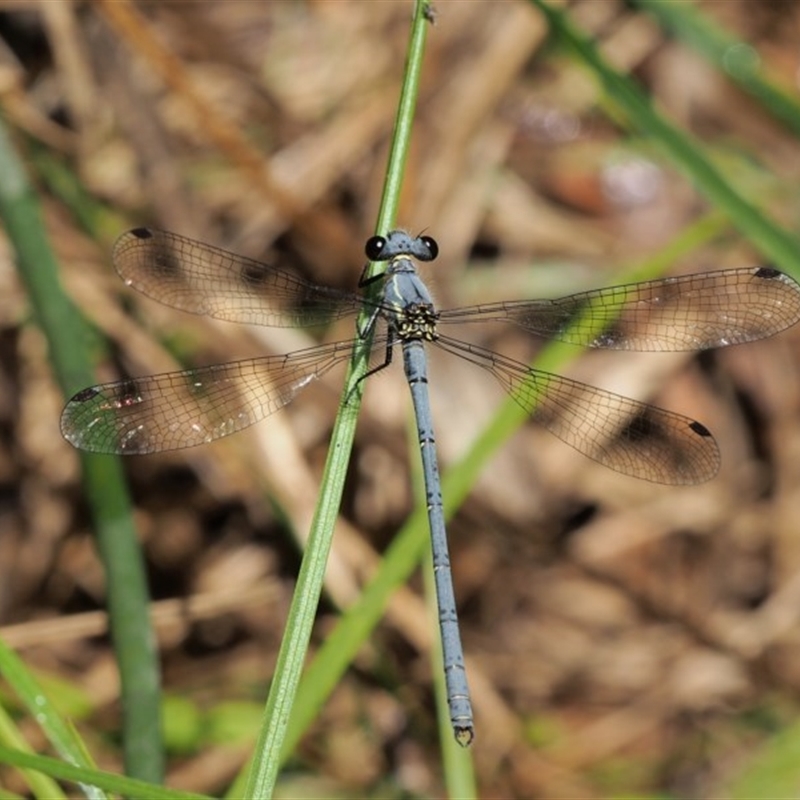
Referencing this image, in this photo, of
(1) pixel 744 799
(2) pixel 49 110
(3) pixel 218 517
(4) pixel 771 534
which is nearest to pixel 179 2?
(2) pixel 49 110

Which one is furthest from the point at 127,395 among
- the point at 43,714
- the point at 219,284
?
the point at 43,714

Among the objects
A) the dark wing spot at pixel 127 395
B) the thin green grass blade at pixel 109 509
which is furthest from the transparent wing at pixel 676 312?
the thin green grass blade at pixel 109 509

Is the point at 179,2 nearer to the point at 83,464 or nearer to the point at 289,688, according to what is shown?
the point at 83,464

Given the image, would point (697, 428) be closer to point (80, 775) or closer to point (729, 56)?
point (729, 56)

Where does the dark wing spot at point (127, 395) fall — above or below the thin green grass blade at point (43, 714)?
above

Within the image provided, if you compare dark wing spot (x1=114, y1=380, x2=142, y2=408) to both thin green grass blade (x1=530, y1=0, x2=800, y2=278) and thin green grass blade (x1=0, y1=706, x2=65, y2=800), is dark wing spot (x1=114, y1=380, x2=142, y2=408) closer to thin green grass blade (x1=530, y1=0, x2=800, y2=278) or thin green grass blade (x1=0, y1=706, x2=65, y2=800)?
thin green grass blade (x1=0, y1=706, x2=65, y2=800)

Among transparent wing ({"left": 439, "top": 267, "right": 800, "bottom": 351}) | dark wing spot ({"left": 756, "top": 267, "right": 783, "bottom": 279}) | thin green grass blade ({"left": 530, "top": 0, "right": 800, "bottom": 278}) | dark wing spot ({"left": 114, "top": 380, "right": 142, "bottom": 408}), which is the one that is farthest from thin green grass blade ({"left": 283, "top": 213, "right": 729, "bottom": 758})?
dark wing spot ({"left": 114, "top": 380, "right": 142, "bottom": 408})

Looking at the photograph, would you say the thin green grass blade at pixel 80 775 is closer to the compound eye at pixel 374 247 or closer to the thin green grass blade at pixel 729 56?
the compound eye at pixel 374 247
